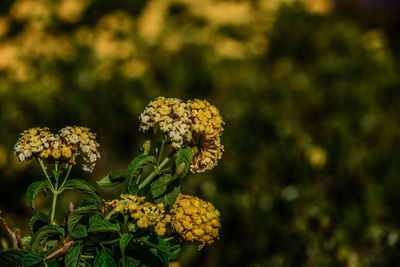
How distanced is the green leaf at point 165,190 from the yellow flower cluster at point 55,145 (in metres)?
0.15

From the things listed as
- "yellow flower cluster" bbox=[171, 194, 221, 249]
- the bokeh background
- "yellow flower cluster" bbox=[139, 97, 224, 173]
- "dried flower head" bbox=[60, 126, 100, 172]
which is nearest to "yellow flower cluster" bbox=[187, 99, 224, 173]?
"yellow flower cluster" bbox=[139, 97, 224, 173]

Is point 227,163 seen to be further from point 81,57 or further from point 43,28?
point 43,28

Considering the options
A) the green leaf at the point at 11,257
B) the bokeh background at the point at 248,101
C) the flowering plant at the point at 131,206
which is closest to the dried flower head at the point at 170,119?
the flowering plant at the point at 131,206

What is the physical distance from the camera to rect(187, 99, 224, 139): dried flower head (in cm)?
89

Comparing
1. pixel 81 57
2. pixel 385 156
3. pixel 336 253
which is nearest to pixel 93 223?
pixel 336 253

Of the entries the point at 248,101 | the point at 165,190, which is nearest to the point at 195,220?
the point at 165,190

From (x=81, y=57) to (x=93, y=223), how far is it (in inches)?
148

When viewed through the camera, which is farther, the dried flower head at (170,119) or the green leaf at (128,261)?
the dried flower head at (170,119)

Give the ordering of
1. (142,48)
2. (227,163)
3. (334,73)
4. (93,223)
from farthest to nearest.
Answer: (142,48) → (334,73) → (227,163) → (93,223)

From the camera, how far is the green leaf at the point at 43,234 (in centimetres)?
78

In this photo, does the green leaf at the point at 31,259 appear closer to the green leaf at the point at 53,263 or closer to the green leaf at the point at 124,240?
the green leaf at the point at 53,263

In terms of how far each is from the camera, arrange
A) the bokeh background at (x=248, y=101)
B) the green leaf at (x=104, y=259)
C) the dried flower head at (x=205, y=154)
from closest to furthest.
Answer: the green leaf at (x=104, y=259) < the dried flower head at (x=205, y=154) < the bokeh background at (x=248, y=101)

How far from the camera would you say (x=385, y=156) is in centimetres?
326

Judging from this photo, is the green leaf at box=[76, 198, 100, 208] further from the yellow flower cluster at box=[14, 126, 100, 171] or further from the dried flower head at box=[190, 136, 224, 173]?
the dried flower head at box=[190, 136, 224, 173]
